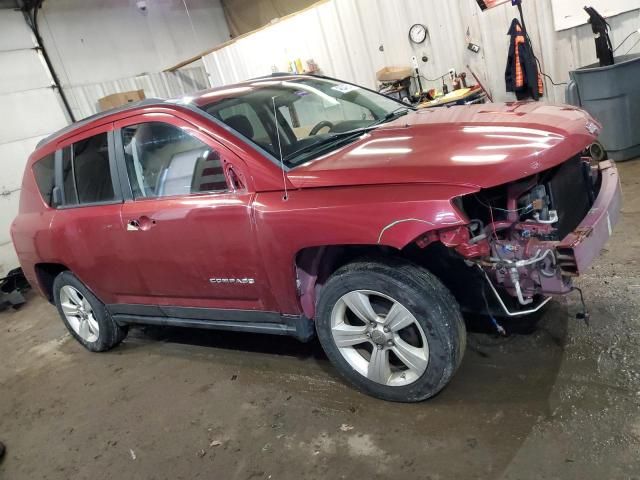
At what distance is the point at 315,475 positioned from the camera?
2080mm

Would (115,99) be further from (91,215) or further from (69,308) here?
(91,215)

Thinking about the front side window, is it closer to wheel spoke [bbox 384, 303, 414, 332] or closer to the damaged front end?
wheel spoke [bbox 384, 303, 414, 332]

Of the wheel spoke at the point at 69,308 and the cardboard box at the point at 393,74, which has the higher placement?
the cardboard box at the point at 393,74

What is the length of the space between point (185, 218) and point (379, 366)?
1283 mm

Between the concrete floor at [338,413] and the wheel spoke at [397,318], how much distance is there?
434 mm

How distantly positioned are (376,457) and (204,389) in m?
1.31

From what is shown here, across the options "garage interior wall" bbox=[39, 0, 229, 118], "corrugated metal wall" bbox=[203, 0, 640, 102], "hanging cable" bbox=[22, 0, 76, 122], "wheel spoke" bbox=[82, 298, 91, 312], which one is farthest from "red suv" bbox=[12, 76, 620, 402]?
"garage interior wall" bbox=[39, 0, 229, 118]

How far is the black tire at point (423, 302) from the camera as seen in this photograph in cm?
208

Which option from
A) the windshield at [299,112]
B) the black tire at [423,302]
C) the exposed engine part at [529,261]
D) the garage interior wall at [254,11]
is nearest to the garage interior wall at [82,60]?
the garage interior wall at [254,11]

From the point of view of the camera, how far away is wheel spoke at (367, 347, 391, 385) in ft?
7.52

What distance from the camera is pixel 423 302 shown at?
2076 millimetres

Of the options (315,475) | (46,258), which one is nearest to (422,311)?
(315,475)

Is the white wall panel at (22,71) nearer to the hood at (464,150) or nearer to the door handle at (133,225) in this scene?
the door handle at (133,225)

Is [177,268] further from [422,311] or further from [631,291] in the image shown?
[631,291]
